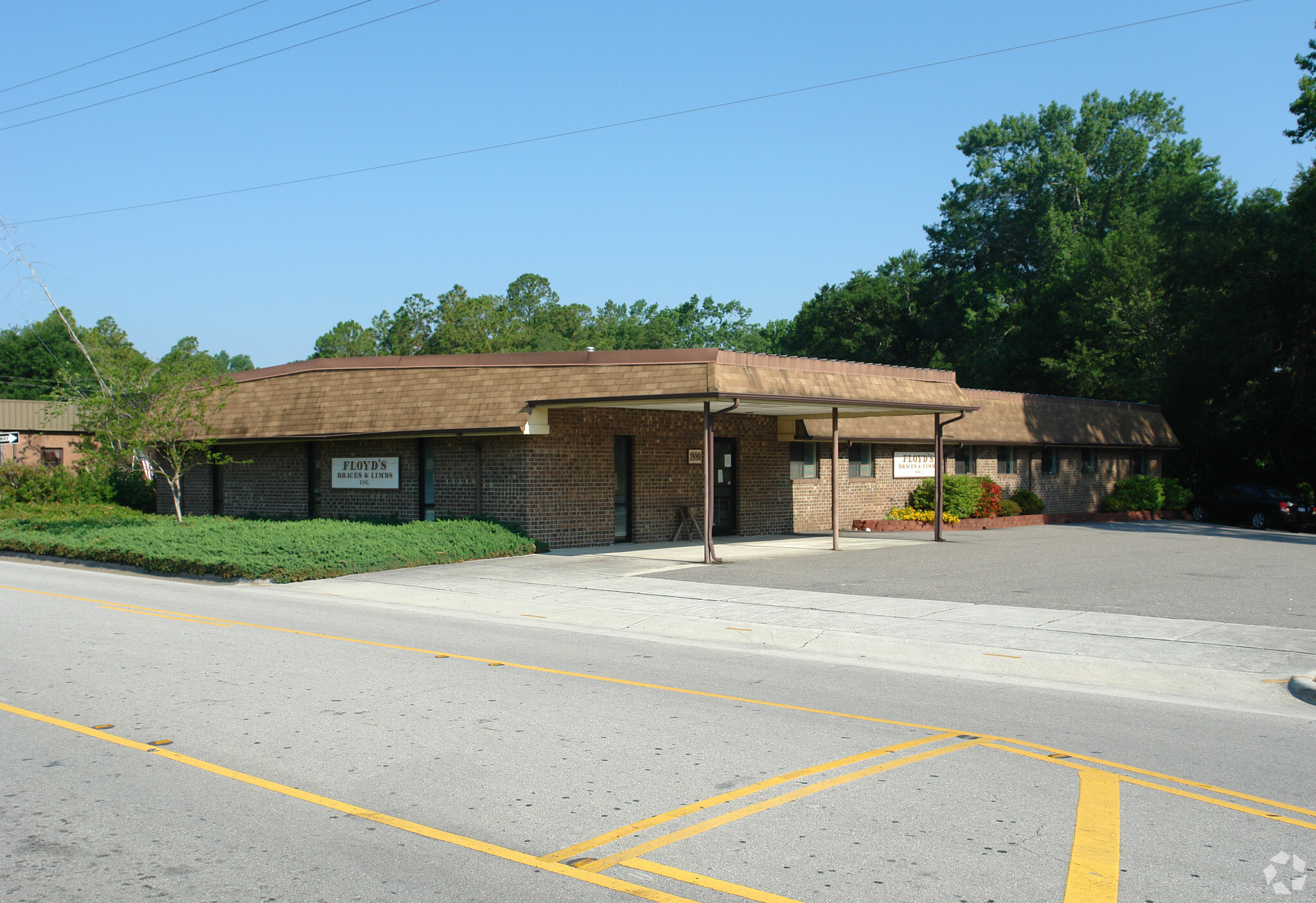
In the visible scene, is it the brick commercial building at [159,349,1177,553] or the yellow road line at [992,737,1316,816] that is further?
the brick commercial building at [159,349,1177,553]

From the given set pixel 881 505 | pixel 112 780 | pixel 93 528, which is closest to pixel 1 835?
pixel 112 780

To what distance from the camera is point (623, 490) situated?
23.5m

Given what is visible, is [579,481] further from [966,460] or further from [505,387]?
[966,460]

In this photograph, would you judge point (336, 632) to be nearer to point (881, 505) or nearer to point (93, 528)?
point (93, 528)

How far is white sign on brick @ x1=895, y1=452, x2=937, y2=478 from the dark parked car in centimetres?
1183

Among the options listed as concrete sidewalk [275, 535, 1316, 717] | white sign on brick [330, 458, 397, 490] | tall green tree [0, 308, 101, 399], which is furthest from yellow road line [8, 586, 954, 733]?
tall green tree [0, 308, 101, 399]

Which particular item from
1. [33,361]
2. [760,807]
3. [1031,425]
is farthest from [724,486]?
[33,361]

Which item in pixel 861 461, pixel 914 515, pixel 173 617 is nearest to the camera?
pixel 173 617

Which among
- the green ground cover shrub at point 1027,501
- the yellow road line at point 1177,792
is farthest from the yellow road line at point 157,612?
the green ground cover shrub at point 1027,501

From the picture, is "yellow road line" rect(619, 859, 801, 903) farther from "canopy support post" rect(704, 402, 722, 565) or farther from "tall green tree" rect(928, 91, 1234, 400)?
"tall green tree" rect(928, 91, 1234, 400)

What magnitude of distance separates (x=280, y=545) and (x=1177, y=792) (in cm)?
1596

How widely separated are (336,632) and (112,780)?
19.3ft

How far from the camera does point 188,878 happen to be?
15.2 ft

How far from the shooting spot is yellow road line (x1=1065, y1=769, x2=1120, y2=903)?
4.48 m
